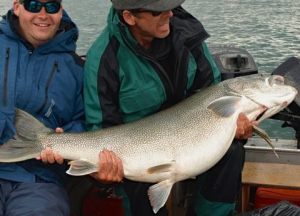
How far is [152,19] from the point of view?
9.13 ft

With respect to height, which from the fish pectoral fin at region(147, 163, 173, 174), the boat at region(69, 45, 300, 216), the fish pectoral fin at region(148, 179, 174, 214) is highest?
the fish pectoral fin at region(147, 163, 173, 174)

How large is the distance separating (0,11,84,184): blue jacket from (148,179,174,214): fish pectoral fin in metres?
0.62

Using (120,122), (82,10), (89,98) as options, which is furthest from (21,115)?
(82,10)

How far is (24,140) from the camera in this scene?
8.96 feet

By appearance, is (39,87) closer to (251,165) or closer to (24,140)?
(24,140)

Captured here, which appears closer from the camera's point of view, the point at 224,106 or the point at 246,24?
the point at 224,106

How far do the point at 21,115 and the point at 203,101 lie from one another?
1.07m

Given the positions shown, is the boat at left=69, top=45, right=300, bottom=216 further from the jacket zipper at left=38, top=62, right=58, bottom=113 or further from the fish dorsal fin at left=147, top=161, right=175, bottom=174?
the fish dorsal fin at left=147, top=161, right=175, bottom=174

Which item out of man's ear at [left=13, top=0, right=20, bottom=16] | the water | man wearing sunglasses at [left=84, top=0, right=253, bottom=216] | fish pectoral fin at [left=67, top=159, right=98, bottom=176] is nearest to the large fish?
fish pectoral fin at [left=67, top=159, right=98, bottom=176]

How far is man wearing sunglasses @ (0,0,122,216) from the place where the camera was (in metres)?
2.73

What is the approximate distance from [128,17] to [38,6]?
0.58 metres

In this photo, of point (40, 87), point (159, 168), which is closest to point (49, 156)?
point (40, 87)

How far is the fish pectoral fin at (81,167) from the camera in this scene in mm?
2619

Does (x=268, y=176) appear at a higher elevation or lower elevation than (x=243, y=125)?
lower
